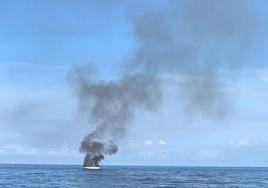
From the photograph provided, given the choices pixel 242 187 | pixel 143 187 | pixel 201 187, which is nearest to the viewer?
pixel 143 187

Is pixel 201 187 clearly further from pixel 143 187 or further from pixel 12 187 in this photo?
pixel 12 187

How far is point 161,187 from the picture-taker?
379ft

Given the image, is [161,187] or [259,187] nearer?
[161,187]

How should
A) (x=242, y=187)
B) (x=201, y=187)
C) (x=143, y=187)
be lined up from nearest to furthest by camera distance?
(x=143, y=187) < (x=201, y=187) < (x=242, y=187)

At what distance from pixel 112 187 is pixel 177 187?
14.3 meters

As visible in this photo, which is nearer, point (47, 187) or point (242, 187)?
point (47, 187)

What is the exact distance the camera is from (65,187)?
11475 centimetres

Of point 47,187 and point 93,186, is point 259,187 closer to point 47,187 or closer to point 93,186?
point 93,186

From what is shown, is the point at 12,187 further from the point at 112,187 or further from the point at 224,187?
the point at 224,187

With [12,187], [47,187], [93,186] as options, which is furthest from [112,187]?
[12,187]

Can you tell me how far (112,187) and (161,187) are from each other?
423 inches

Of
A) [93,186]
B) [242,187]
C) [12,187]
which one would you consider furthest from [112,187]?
[242,187]

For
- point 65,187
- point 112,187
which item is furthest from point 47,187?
point 112,187

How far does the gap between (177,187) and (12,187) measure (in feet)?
114
